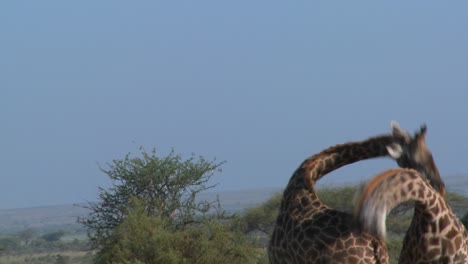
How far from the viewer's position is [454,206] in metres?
45.9

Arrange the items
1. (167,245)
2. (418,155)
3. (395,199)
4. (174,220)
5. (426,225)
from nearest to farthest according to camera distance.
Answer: (395,199), (426,225), (418,155), (167,245), (174,220)

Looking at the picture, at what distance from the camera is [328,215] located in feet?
27.0

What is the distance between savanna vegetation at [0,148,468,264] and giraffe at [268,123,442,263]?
8.93m

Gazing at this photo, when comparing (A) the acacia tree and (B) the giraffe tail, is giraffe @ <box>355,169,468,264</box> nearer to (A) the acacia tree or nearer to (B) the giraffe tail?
(B) the giraffe tail

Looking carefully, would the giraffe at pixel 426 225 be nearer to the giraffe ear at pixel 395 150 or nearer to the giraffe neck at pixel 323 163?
the giraffe ear at pixel 395 150

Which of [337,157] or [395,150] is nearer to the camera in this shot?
[395,150]

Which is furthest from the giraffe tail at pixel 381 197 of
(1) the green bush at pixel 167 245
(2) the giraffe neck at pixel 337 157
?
(1) the green bush at pixel 167 245

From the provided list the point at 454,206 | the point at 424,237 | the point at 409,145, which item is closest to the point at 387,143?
the point at 409,145

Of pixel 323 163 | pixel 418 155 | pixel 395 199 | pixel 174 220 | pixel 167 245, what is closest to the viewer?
pixel 395 199

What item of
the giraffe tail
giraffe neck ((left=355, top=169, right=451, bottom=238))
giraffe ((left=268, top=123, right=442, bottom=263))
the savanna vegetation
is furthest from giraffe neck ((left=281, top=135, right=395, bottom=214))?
the savanna vegetation

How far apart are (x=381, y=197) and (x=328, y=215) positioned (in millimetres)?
951

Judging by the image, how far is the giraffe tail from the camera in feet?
23.9

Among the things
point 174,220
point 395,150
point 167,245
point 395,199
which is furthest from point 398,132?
point 174,220

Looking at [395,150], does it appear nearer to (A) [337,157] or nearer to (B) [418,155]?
(B) [418,155]
